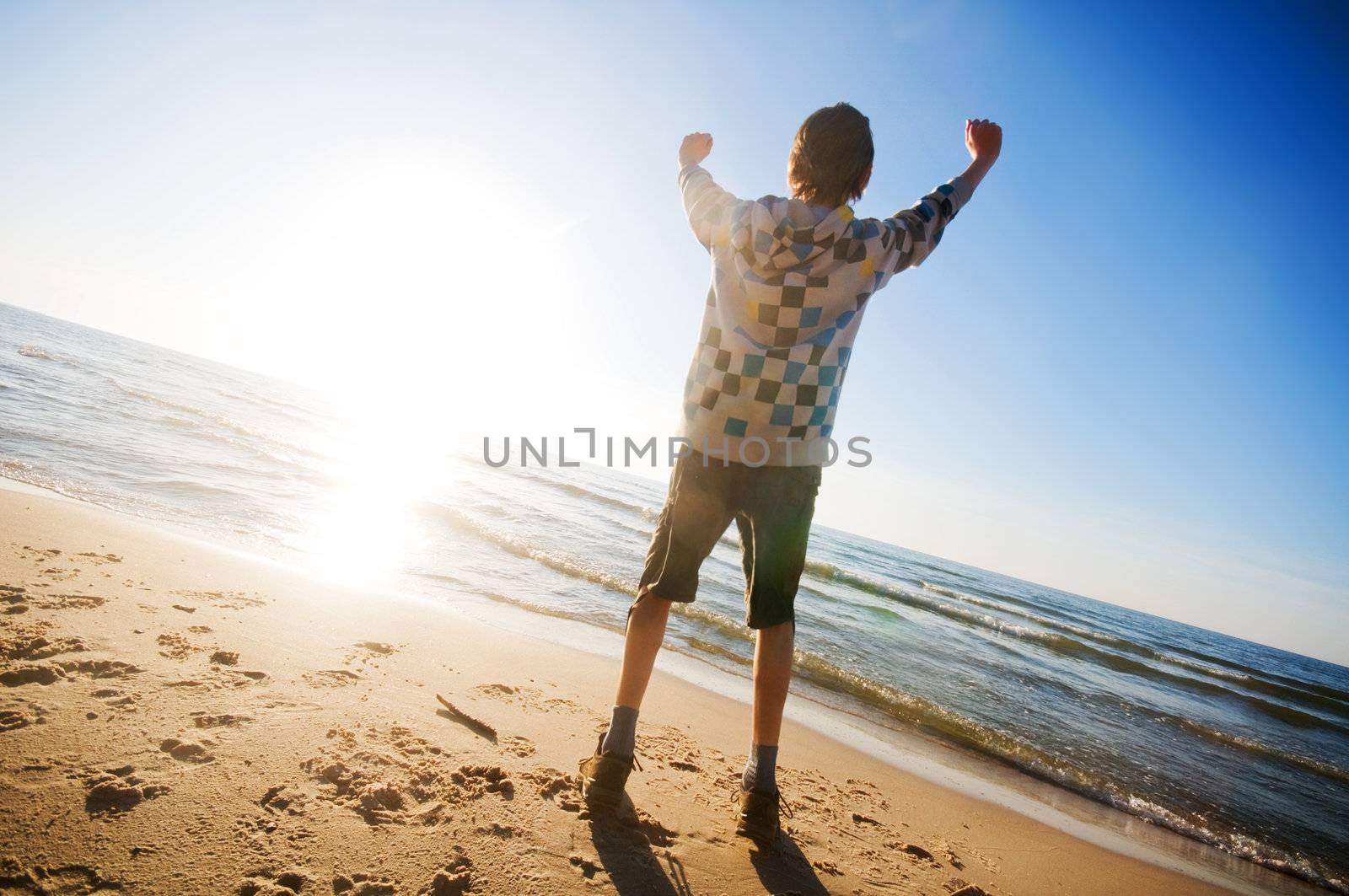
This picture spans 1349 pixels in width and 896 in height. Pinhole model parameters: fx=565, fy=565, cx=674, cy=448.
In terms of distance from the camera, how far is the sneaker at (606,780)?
1.75 m

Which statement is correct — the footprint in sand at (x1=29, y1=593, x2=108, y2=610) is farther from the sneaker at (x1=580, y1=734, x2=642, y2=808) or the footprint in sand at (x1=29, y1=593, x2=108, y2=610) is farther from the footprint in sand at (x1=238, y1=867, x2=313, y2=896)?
the sneaker at (x1=580, y1=734, x2=642, y2=808)

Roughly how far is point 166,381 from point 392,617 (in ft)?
84.4

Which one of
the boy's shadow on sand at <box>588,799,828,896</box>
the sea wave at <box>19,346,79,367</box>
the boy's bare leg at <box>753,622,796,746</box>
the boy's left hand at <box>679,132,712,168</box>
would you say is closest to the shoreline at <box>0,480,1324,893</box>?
the boy's shadow on sand at <box>588,799,828,896</box>

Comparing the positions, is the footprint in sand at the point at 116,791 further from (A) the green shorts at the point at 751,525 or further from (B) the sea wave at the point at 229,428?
(B) the sea wave at the point at 229,428

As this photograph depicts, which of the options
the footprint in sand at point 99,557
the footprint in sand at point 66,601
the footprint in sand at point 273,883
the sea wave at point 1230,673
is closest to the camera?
the footprint in sand at point 273,883

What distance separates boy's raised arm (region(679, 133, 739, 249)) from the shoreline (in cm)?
192

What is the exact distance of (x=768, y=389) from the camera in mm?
1812

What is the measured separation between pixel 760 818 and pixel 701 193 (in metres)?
2.09

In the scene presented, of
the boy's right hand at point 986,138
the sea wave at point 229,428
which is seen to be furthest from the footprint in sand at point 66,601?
the sea wave at point 229,428

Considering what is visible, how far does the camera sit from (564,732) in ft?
7.83

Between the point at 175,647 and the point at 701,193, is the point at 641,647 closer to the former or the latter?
the point at 701,193

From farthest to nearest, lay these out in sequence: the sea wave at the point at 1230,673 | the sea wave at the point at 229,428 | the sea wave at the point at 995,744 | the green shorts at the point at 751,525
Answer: the sea wave at the point at 1230,673 < the sea wave at the point at 229,428 < the sea wave at the point at 995,744 < the green shorts at the point at 751,525

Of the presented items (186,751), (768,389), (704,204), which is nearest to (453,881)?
(186,751)

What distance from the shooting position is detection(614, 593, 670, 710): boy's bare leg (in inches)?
73.9
